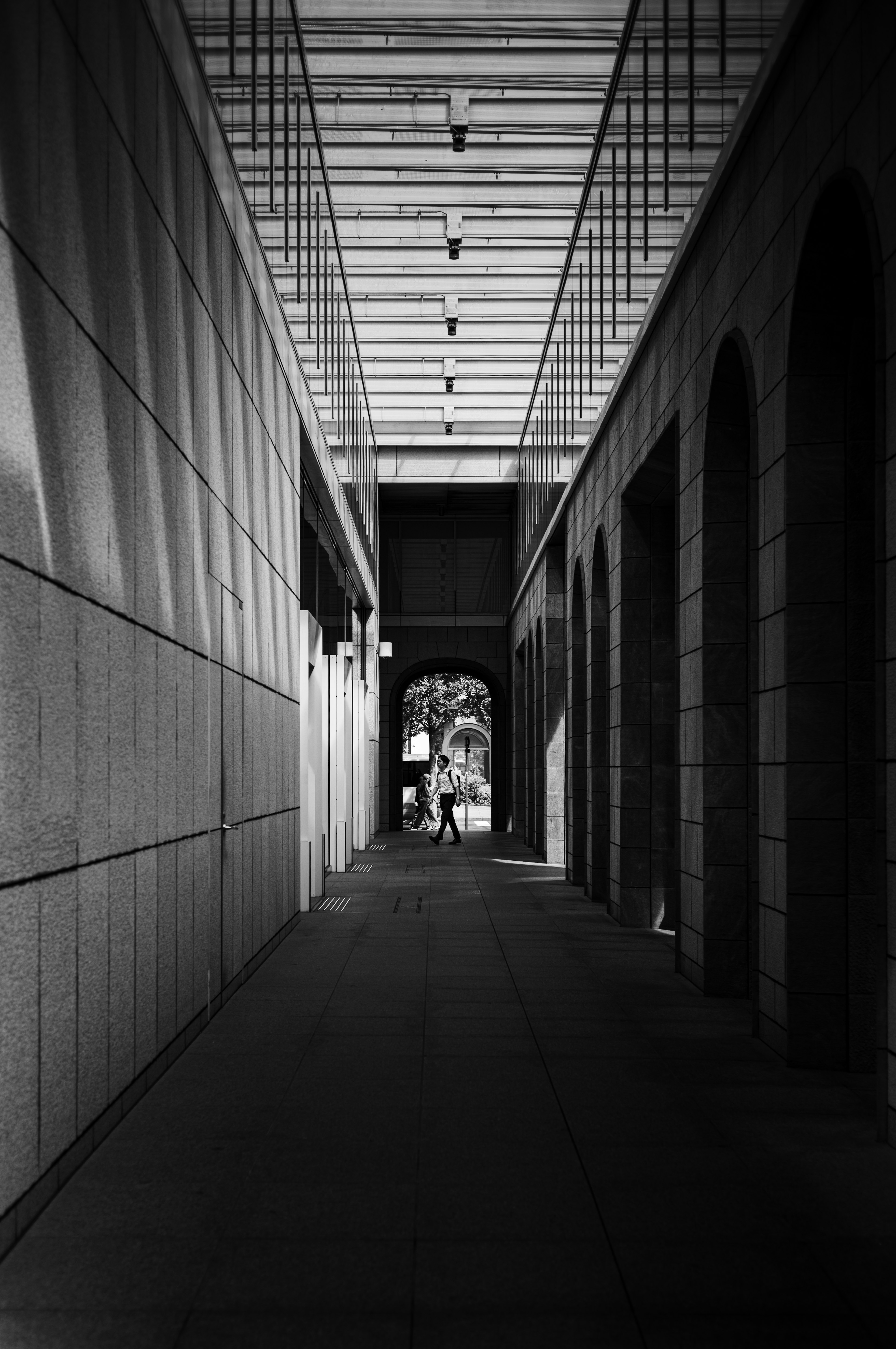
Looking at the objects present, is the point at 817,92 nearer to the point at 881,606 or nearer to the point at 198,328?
the point at 881,606

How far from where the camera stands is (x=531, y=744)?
24766 millimetres

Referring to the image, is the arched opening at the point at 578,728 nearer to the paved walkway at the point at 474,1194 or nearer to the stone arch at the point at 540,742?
the stone arch at the point at 540,742

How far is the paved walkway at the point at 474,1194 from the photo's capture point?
348 centimetres

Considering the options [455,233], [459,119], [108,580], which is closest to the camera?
[108,580]

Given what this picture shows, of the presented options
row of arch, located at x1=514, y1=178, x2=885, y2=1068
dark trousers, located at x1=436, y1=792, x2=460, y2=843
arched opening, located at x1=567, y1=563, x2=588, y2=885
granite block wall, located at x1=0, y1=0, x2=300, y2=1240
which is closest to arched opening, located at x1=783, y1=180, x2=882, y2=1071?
row of arch, located at x1=514, y1=178, x2=885, y2=1068

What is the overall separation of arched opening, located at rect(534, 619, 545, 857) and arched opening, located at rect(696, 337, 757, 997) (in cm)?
1206

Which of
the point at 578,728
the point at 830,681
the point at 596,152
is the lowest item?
the point at 578,728

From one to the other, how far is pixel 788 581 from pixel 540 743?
621 inches

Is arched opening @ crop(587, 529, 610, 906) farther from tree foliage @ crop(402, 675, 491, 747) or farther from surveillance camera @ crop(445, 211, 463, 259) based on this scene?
tree foliage @ crop(402, 675, 491, 747)

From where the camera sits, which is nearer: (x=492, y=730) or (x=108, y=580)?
(x=108, y=580)

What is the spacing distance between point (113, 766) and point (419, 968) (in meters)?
4.37

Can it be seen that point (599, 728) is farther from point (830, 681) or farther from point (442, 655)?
point (442, 655)

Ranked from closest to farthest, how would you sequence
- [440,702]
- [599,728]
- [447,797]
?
[599,728], [447,797], [440,702]

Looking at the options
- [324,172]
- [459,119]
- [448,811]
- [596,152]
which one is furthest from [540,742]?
[596,152]
